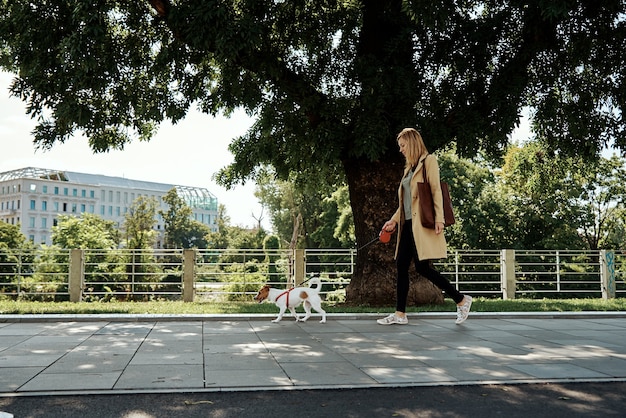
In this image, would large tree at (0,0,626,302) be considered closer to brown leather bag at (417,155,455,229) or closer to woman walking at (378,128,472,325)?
woman walking at (378,128,472,325)

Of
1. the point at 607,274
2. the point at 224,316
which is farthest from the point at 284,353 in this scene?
the point at 607,274

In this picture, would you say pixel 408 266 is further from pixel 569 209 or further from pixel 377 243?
pixel 569 209

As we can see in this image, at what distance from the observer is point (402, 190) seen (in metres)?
7.15

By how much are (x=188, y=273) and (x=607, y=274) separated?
1149 centimetres

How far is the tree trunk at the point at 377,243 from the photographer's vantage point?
10.1 m

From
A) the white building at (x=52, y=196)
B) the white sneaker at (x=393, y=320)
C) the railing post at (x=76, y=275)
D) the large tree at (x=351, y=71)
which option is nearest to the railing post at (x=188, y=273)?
the railing post at (x=76, y=275)

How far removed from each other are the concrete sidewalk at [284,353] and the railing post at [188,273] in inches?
220

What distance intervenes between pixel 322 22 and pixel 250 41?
10.9 feet

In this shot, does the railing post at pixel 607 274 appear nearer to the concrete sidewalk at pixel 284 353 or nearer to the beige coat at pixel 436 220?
the concrete sidewalk at pixel 284 353

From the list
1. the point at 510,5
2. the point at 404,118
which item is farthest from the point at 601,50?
the point at 404,118

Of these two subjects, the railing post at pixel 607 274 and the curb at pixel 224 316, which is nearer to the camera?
the curb at pixel 224 316

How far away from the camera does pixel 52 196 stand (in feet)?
358

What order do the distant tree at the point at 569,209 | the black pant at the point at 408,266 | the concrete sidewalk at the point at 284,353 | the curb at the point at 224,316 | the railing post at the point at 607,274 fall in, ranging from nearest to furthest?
the concrete sidewalk at the point at 284,353 < the black pant at the point at 408,266 < the curb at the point at 224,316 < the railing post at the point at 607,274 < the distant tree at the point at 569,209

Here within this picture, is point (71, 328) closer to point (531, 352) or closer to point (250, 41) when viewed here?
point (250, 41)
